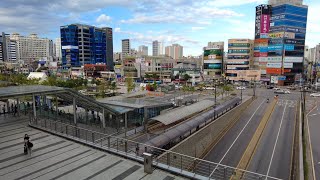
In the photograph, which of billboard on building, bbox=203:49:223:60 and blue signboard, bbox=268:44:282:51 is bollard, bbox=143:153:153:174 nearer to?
blue signboard, bbox=268:44:282:51

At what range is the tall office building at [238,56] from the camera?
95.2 m

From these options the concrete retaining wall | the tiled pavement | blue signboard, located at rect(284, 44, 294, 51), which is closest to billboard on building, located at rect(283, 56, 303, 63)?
blue signboard, located at rect(284, 44, 294, 51)

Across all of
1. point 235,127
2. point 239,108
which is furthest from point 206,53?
point 235,127

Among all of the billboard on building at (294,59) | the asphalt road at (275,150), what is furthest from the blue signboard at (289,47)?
the asphalt road at (275,150)

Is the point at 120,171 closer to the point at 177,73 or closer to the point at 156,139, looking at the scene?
the point at 156,139

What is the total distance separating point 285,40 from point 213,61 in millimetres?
30702

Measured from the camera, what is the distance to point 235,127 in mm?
33875

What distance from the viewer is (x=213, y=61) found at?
352ft

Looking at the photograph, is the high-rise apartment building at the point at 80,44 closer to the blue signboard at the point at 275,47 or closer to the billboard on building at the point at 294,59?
the blue signboard at the point at 275,47

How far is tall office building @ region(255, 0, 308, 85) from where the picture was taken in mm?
84938

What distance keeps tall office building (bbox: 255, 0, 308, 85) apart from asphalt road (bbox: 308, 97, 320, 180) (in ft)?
138

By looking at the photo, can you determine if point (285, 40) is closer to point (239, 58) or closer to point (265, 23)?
point (265, 23)

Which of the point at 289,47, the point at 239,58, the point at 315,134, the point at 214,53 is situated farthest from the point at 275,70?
the point at 315,134

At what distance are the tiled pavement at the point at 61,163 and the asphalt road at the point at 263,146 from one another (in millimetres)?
13349
